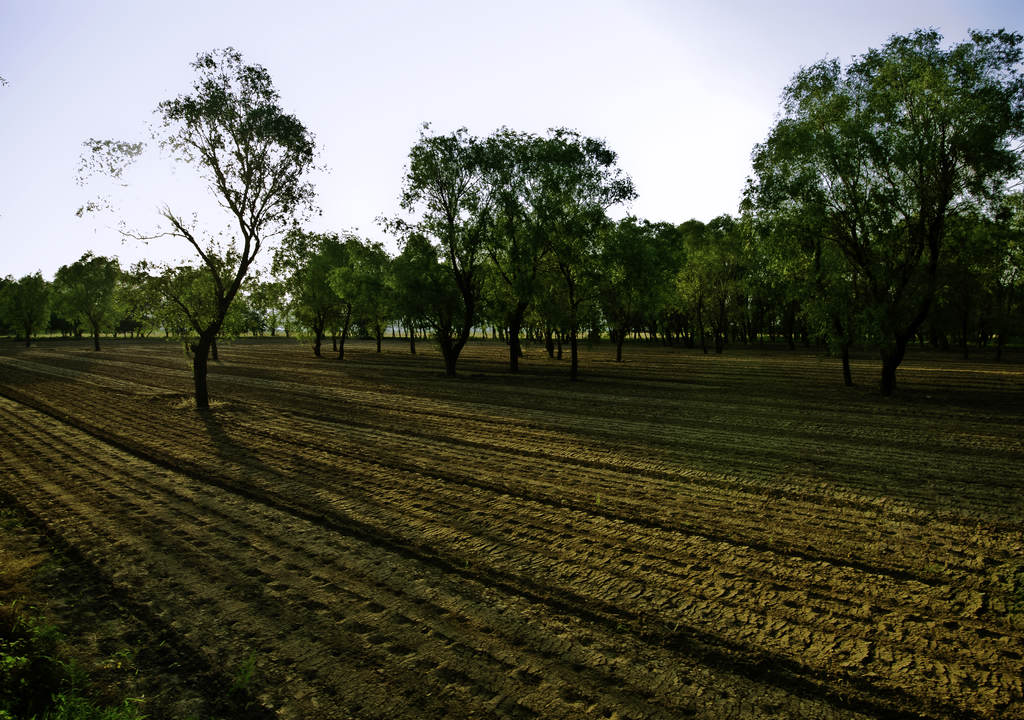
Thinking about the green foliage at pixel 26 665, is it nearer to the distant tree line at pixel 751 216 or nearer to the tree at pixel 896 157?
the distant tree line at pixel 751 216

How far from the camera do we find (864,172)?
23.9m

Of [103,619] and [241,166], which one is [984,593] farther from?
[241,166]

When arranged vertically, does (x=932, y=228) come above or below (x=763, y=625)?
above

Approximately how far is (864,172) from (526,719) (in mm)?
27703

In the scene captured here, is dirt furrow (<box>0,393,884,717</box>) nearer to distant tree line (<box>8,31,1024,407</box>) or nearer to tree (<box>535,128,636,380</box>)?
distant tree line (<box>8,31,1024,407</box>)

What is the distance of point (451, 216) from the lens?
34594 millimetres

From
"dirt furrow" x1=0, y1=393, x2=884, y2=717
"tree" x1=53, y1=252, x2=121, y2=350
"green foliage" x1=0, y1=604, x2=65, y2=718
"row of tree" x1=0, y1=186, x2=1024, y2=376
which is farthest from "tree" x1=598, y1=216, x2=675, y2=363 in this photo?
"tree" x1=53, y1=252, x2=121, y2=350

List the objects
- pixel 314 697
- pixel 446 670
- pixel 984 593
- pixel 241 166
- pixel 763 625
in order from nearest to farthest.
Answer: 1. pixel 314 697
2. pixel 446 670
3. pixel 763 625
4. pixel 984 593
5. pixel 241 166

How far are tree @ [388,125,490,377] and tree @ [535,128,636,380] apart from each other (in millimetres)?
4416

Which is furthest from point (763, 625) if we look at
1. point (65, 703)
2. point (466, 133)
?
point (466, 133)

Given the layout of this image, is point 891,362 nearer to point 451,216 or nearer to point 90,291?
point 451,216

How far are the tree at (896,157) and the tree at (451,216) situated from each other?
661 inches

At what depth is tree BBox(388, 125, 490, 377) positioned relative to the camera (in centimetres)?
3372

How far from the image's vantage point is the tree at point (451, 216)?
111 feet
